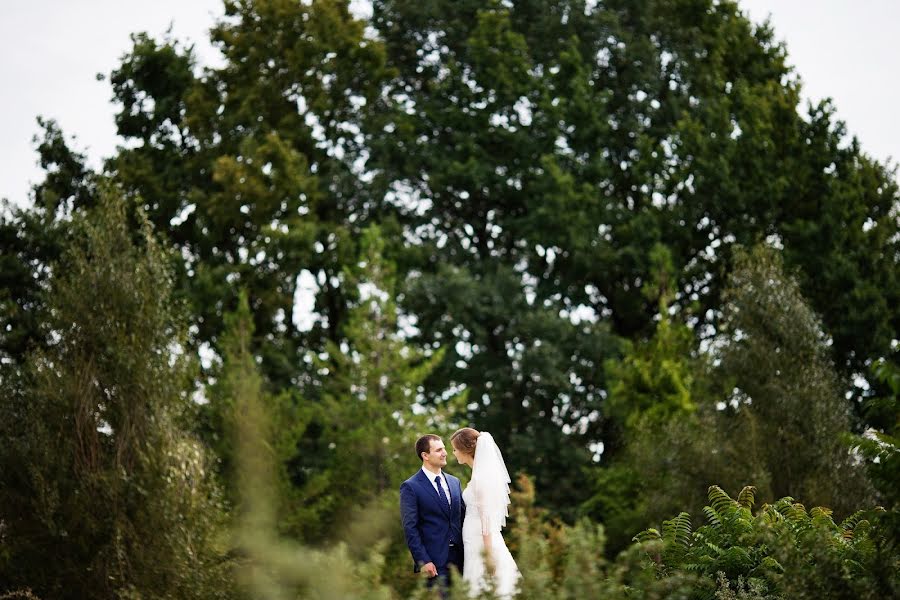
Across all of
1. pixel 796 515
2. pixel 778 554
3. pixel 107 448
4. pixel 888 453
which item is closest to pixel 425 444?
pixel 796 515

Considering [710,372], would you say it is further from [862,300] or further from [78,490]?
[78,490]

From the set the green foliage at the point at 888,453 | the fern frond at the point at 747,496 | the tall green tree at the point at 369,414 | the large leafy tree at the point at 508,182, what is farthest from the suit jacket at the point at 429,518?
the large leafy tree at the point at 508,182

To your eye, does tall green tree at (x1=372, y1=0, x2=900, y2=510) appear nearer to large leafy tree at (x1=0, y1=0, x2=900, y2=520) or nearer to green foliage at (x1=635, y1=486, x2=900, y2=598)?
large leafy tree at (x1=0, y1=0, x2=900, y2=520)

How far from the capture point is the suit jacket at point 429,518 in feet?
32.4

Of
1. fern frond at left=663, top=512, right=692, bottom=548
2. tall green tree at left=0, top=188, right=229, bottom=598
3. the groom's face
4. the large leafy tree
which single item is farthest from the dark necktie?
the large leafy tree

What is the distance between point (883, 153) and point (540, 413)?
36.5 feet

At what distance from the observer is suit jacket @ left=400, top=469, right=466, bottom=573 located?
988 centimetres

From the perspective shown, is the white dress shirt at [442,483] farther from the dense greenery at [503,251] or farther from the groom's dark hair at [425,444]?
the dense greenery at [503,251]

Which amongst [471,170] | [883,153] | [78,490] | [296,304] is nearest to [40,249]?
[296,304]

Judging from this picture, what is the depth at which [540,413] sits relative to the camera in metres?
30.3

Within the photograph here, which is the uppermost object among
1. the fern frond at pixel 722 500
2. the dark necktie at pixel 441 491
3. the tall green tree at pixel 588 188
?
the tall green tree at pixel 588 188

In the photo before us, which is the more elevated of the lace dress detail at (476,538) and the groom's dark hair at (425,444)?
the groom's dark hair at (425,444)

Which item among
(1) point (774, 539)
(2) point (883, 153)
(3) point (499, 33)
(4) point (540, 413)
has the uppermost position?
(3) point (499, 33)

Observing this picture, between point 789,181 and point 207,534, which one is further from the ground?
point 789,181
